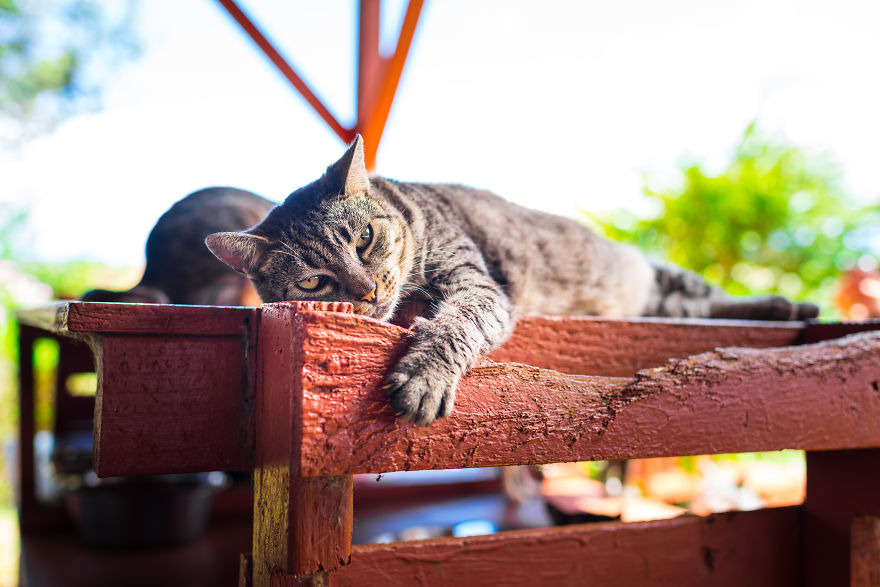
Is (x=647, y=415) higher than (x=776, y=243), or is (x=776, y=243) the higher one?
(x=776, y=243)

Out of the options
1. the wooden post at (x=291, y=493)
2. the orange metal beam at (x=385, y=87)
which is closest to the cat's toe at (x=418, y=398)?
the wooden post at (x=291, y=493)

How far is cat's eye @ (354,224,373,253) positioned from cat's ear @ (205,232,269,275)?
0.60 ft

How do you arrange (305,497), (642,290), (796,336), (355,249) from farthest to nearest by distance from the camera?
(642,290), (796,336), (355,249), (305,497)

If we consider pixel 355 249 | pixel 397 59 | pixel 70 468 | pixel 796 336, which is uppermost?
pixel 397 59

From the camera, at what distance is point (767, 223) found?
13.5 ft

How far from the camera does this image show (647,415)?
0.90 meters

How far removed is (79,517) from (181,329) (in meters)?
1.77

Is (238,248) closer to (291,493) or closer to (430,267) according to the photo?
(430,267)

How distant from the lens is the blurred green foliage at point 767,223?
4098mm

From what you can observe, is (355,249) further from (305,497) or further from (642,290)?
(642,290)

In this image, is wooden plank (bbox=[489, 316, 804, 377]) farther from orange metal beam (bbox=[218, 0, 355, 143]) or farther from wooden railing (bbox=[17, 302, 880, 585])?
orange metal beam (bbox=[218, 0, 355, 143])

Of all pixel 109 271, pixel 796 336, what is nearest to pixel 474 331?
pixel 796 336

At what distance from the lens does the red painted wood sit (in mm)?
1150

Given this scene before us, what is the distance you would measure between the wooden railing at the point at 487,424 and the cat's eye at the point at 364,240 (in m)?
0.37
